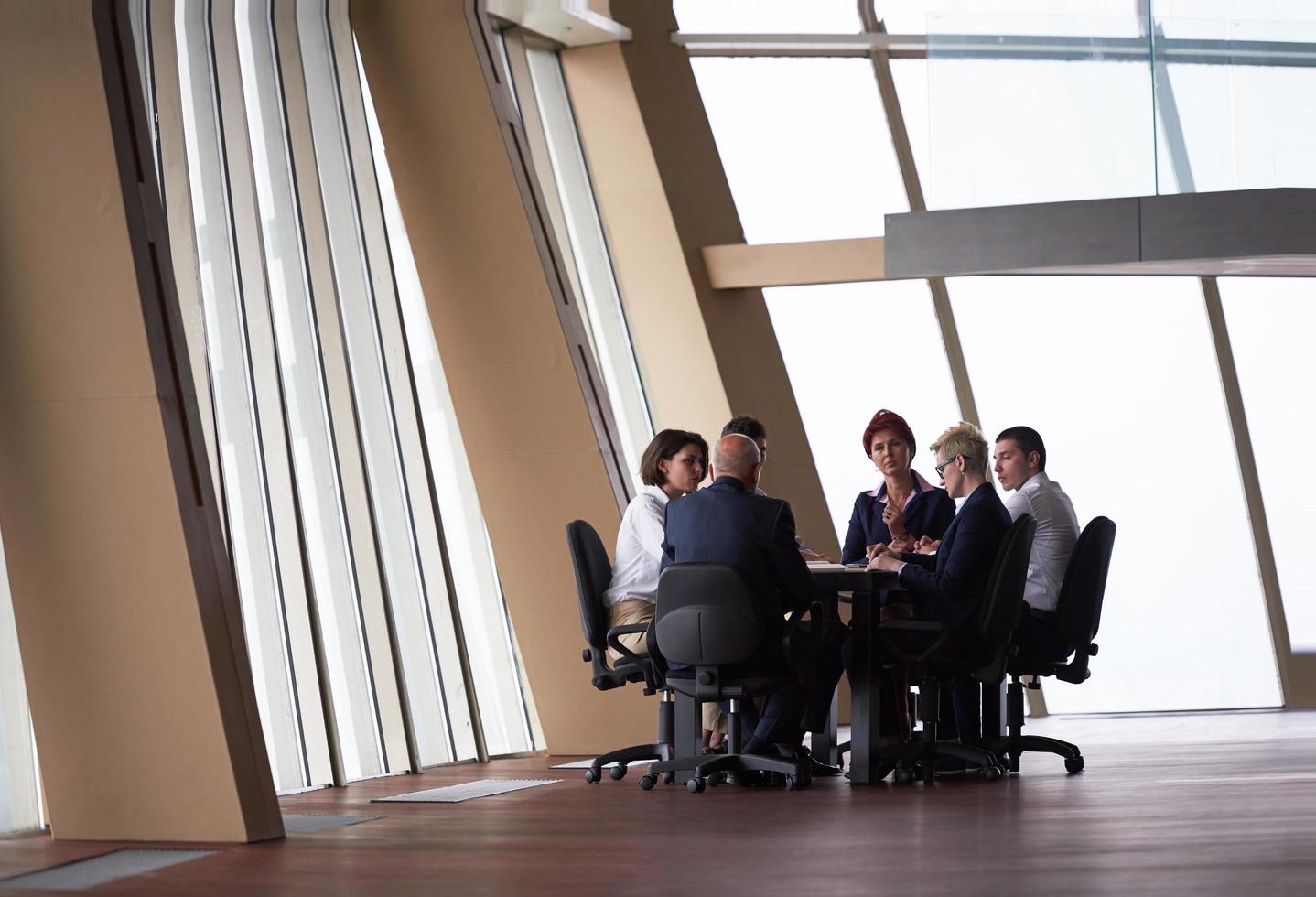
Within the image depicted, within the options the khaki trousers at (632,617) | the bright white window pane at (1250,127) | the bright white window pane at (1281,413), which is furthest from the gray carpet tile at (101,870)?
the bright white window pane at (1281,413)

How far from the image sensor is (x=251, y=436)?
19.5ft

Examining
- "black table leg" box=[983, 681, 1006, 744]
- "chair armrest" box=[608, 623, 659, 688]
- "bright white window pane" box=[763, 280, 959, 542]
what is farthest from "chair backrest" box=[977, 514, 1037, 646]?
"bright white window pane" box=[763, 280, 959, 542]

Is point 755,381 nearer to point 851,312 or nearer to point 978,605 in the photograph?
point 851,312

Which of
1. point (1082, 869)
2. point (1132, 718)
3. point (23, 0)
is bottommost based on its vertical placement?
point (1132, 718)

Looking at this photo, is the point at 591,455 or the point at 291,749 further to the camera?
the point at 591,455

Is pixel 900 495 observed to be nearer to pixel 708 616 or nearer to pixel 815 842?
pixel 708 616

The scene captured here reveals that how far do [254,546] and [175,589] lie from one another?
1.59m

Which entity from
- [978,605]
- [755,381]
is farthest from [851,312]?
[978,605]

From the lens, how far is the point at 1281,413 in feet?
30.5

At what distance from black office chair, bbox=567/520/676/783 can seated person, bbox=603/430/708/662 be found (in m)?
0.07

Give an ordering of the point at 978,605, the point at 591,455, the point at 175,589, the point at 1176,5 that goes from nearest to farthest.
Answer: the point at 175,589
the point at 978,605
the point at 1176,5
the point at 591,455

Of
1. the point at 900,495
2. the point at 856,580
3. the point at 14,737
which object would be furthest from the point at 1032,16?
the point at 14,737

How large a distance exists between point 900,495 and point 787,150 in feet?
12.8

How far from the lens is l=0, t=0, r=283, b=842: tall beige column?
4.28m
